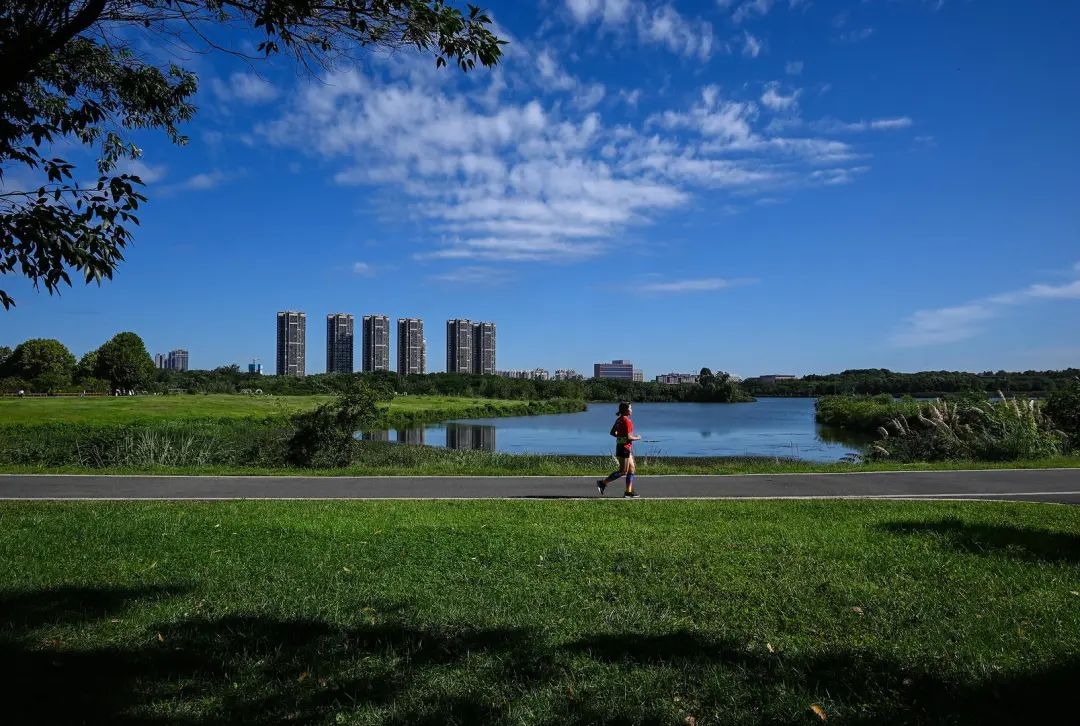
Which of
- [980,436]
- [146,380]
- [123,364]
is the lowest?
[980,436]

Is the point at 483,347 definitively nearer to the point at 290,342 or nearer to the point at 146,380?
the point at 290,342

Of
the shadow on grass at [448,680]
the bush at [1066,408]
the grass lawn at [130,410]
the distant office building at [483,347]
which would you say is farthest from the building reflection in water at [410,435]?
the distant office building at [483,347]

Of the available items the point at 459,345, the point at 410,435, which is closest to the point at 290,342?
the point at 459,345

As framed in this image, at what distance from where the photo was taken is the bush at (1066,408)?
21.1m

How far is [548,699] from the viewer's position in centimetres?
390

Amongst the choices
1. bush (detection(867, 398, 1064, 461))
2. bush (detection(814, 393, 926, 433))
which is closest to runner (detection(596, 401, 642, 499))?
bush (detection(867, 398, 1064, 461))

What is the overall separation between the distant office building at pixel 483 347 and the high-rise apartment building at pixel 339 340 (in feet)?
104

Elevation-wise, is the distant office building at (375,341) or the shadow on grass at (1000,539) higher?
the distant office building at (375,341)

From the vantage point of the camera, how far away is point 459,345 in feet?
516

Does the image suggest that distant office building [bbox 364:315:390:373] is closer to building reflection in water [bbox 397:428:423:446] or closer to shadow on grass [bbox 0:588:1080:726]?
building reflection in water [bbox 397:428:423:446]

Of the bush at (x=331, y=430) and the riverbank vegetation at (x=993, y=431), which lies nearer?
the riverbank vegetation at (x=993, y=431)

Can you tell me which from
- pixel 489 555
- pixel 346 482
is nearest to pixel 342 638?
pixel 489 555

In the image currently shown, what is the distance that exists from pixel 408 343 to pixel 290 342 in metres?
25.9

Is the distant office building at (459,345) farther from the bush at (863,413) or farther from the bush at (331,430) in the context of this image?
the bush at (331,430)
